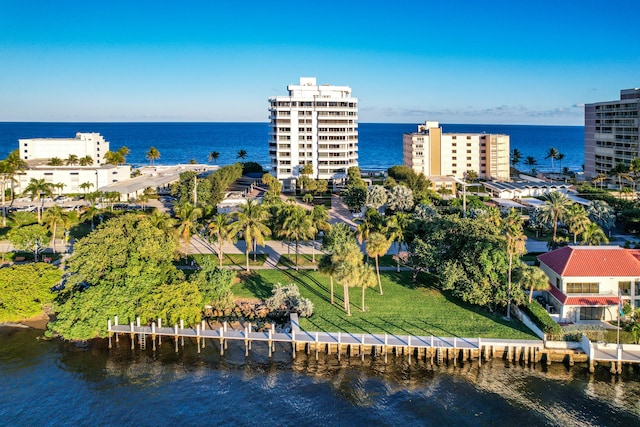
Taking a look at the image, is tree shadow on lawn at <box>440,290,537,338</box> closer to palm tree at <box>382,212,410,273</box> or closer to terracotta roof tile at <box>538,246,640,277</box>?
terracotta roof tile at <box>538,246,640,277</box>

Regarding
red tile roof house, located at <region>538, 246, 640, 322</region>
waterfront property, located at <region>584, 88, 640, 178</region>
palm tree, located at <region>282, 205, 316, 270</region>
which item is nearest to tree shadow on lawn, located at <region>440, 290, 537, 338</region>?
red tile roof house, located at <region>538, 246, 640, 322</region>

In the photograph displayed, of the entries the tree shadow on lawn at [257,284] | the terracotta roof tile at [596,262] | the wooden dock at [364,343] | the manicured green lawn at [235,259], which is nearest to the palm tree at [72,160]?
the manicured green lawn at [235,259]

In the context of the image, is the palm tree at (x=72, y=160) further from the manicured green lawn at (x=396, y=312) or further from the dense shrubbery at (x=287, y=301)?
the dense shrubbery at (x=287, y=301)

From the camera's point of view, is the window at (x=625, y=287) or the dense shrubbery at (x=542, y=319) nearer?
the dense shrubbery at (x=542, y=319)

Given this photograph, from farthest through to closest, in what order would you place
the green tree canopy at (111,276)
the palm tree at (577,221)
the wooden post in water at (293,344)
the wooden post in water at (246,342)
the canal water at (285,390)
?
1. the palm tree at (577,221)
2. the green tree canopy at (111,276)
3. the wooden post in water at (246,342)
4. the wooden post in water at (293,344)
5. the canal water at (285,390)

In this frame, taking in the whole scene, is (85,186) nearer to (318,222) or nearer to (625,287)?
(318,222)

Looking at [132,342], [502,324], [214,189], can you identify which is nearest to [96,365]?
[132,342]

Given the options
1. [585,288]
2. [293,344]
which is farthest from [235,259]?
[585,288]
